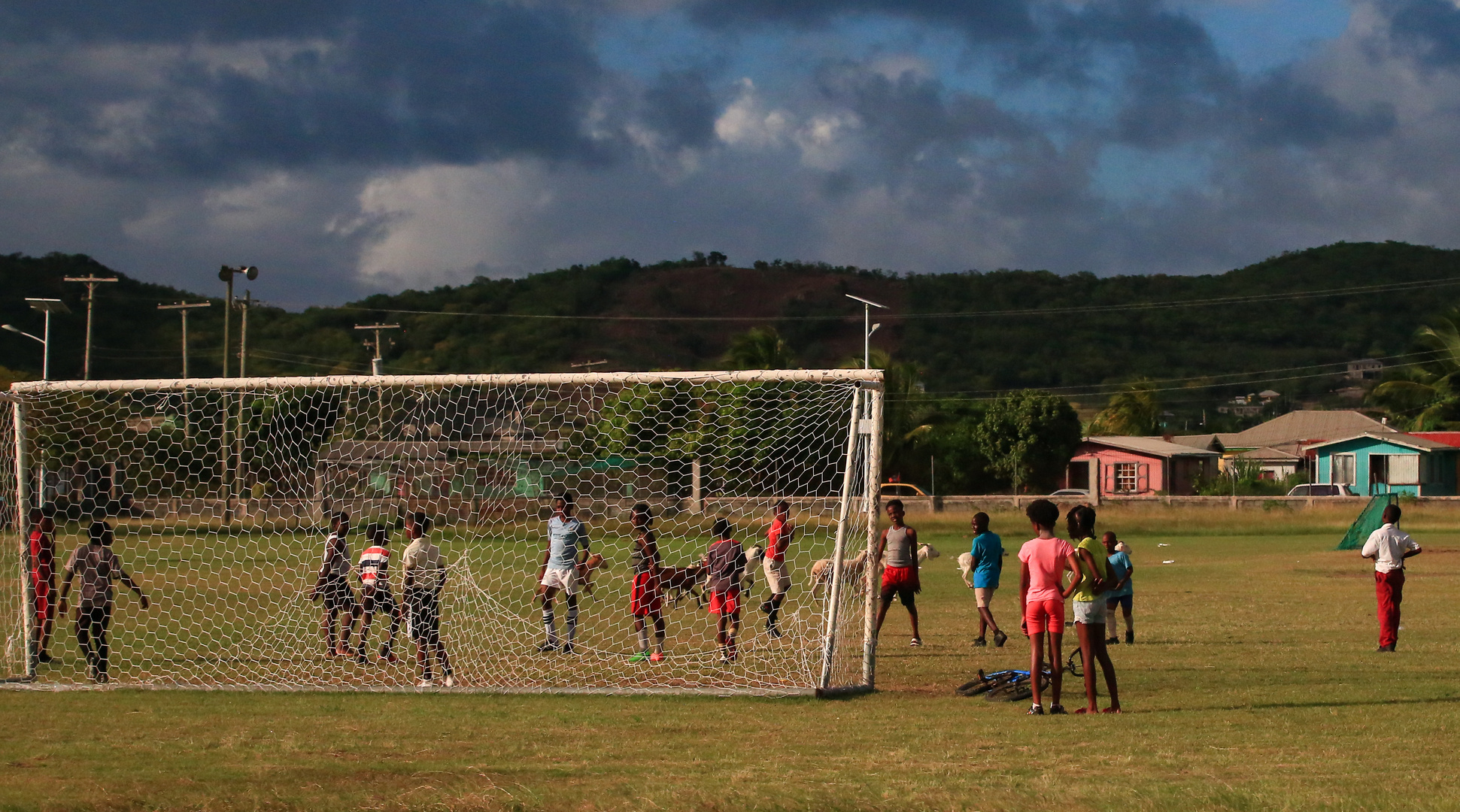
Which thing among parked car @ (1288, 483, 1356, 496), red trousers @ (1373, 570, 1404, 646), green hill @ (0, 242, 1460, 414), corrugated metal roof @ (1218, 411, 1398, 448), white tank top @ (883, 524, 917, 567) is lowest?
red trousers @ (1373, 570, 1404, 646)

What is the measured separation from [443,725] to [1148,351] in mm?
128782

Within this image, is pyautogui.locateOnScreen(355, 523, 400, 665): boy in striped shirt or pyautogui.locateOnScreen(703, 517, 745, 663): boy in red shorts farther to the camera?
pyautogui.locateOnScreen(703, 517, 745, 663): boy in red shorts

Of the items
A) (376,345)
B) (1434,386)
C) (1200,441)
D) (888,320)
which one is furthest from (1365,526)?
(888,320)

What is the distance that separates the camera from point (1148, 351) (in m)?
131

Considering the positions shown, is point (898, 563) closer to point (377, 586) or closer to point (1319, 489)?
point (377, 586)

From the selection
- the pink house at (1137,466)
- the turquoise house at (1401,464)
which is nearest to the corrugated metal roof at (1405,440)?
the turquoise house at (1401,464)

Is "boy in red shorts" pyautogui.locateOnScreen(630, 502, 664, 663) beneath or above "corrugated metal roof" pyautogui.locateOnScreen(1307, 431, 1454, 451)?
beneath

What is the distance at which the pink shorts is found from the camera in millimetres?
10297

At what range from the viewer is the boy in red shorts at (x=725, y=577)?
13.5 m

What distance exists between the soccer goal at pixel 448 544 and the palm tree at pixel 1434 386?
4874 centimetres

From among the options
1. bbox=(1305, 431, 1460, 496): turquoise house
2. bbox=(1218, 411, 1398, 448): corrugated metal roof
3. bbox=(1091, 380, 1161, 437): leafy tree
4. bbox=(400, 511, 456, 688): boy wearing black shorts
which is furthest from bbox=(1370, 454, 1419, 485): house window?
bbox=(400, 511, 456, 688): boy wearing black shorts

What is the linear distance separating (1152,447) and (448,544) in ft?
190

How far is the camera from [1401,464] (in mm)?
62562

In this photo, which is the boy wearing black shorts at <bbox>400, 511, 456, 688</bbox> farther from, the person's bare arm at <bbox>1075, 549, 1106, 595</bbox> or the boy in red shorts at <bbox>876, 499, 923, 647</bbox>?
the person's bare arm at <bbox>1075, 549, 1106, 595</bbox>
